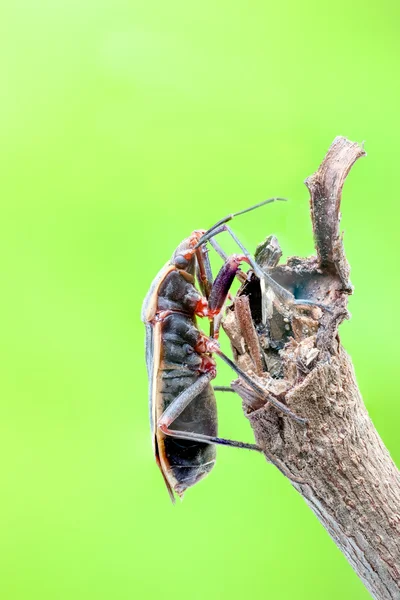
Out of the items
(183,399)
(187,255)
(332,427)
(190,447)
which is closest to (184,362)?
(183,399)

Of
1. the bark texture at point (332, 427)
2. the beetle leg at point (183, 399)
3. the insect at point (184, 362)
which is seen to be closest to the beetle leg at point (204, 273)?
the insect at point (184, 362)

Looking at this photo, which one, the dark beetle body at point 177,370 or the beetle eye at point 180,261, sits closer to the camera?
the dark beetle body at point 177,370

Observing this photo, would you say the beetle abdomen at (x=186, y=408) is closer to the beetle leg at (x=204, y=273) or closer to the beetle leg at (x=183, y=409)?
the beetle leg at (x=183, y=409)

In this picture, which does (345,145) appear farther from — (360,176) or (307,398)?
Answer: (360,176)

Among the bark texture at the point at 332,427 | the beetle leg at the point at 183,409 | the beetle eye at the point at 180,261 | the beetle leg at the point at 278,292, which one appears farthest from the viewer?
the beetle eye at the point at 180,261

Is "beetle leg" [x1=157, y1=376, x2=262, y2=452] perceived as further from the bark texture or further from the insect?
the bark texture

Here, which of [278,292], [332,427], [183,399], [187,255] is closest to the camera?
[332,427]

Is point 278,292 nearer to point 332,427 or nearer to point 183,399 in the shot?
point 332,427
